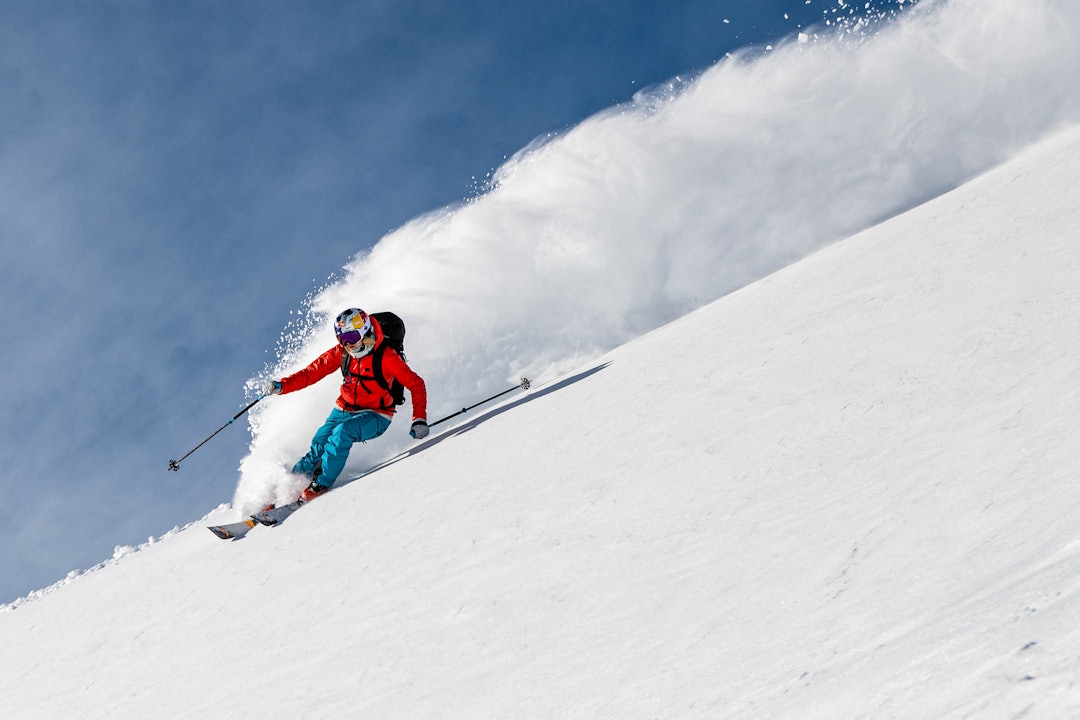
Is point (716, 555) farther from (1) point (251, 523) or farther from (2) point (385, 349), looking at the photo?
(2) point (385, 349)

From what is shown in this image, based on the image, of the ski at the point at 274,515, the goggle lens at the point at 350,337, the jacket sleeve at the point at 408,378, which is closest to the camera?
the ski at the point at 274,515

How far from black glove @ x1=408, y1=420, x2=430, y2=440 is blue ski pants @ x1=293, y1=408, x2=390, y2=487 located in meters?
0.61

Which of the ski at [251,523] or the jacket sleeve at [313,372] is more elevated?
the jacket sleeve at [313,372]

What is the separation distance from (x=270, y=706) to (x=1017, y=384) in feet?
11.6

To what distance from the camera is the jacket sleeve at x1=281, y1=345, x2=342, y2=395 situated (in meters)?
7.95

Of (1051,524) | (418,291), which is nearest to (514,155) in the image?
(418,291)

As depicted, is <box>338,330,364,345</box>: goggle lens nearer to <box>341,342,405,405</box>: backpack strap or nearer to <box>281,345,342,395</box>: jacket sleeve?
<box>341,342,405,405</box>: backpack strap

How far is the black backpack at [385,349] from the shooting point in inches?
312

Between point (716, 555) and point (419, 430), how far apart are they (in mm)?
4599

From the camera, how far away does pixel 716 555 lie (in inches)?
125

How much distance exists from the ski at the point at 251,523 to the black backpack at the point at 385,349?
1.55m

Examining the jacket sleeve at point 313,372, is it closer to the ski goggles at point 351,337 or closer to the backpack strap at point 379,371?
the backpack strap at point 379,371

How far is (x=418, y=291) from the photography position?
A: 1334cm

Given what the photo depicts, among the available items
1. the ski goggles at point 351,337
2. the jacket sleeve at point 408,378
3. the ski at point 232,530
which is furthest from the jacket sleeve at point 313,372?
the ski at point 232,530
